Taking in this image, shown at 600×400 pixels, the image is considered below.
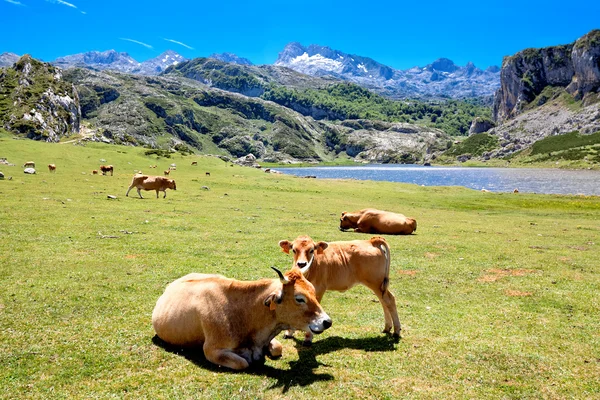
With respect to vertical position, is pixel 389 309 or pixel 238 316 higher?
pixel 238 316

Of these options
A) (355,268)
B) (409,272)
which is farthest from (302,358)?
(409,272)

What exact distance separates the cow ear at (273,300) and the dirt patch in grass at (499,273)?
1083 cm

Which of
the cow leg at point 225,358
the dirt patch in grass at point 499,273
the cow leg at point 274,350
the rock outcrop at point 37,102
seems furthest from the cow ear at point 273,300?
the rock outcrop at point 37,102

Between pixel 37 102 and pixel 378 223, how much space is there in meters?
138

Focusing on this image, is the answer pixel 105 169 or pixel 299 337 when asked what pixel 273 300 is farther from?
pixel 105 169

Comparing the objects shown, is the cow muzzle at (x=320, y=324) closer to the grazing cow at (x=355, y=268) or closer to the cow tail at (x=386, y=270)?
the grazing cow at (x=355, y=268)

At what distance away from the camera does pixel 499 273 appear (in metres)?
16.3

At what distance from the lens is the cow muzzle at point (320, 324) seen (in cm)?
Answer: 726

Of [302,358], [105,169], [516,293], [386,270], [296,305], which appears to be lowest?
[516,293]

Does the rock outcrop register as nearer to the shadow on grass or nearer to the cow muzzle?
the shadow on grass

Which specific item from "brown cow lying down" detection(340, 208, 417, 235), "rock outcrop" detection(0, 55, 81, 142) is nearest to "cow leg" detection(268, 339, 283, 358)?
"brown cow lying down" detection(340, 208, 417, 235)

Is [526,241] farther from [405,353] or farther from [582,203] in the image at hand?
[582,203]

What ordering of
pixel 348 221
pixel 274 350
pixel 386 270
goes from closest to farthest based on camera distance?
pixel 274 350, pixel 386 270, pixel 348 221

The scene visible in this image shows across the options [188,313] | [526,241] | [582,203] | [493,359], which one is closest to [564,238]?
[526,241]
